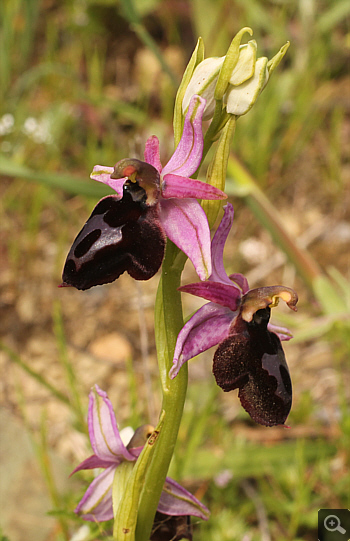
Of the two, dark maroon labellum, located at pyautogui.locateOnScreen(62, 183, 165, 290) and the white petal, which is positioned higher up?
→ the white petal

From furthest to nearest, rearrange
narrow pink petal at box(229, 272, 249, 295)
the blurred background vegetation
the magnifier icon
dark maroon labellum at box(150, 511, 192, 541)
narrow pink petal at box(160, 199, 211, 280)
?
the blurred background vegetation < the magnifier icon < dark maroon labellum at box(150, 511, 192, 541) < narrow pink petal at box(229, 272, 249, 295) < narrow pink petal at box(160, 199, 211, 280)

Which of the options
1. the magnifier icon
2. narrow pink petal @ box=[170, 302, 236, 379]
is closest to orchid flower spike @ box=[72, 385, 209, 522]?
narrow pink petal @ box=[170, 302, 236, 379]

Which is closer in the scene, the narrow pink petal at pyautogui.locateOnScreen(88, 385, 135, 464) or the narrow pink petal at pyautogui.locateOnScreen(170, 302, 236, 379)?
the narrow pink petal at pyautogui.locateOnScreen(170, 302, 236, 379)

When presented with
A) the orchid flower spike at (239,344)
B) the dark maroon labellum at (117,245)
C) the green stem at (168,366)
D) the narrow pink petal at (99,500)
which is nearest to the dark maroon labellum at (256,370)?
the orchid flower spike at (239,344)

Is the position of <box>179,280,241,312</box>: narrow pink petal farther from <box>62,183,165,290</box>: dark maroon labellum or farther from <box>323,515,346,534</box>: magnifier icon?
<box>323,515,346,534</box>: magnifier icon

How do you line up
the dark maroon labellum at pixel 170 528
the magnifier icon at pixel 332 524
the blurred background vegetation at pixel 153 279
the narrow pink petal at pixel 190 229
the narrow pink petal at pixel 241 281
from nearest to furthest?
the narrow pink petal at pixel 190 229 < the narrow pink petal at pixel 241 281 < the dark maroon labellum at pixel 170 528 < the magnifier icon at pixel 332 524 < the blurred background vegetation at pixel 153 279

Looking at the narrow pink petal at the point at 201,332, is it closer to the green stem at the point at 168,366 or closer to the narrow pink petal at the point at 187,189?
the green stem at the point at 168,366
